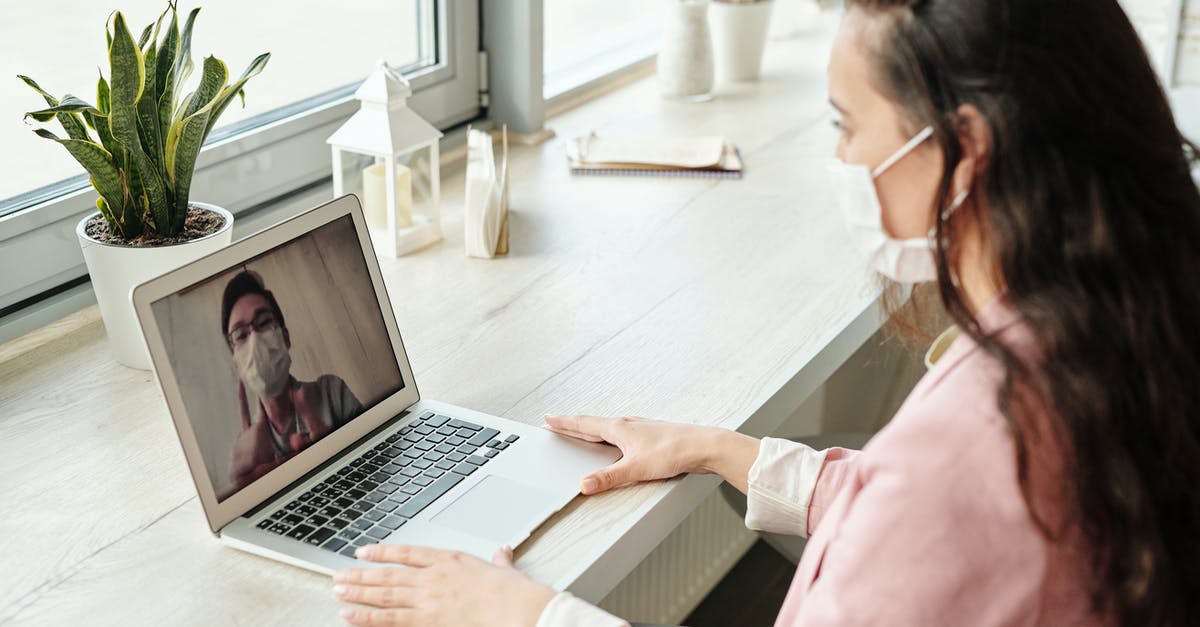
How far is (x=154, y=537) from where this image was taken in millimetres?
1015

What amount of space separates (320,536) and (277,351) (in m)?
0.17

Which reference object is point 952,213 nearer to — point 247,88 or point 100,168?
point 100,168

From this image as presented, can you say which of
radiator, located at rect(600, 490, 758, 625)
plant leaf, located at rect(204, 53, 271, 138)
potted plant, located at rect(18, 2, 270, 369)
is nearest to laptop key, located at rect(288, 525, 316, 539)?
potted plant, located at rect(18, 2, 270, 369)

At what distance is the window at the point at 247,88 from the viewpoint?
1.35 m

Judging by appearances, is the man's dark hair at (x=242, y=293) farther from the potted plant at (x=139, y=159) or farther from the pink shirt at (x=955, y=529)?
the pink shirt at (x=955, y=529)

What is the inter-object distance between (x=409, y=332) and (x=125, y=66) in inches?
16.0

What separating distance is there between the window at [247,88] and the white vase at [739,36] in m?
0.57

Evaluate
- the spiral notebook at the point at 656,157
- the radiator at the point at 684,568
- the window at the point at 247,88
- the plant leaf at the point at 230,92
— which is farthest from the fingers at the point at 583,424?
the spiral notebook at the point at 656,157

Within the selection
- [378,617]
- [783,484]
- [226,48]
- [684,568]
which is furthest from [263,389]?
[684,568]

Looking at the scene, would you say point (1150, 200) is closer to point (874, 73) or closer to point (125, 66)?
point (874, 73)

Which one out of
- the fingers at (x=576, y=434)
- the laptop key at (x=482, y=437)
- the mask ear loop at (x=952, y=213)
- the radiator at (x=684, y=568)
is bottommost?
the radiator at (x=684, y=568)

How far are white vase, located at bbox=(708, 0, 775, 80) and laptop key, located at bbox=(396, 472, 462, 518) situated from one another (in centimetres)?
152

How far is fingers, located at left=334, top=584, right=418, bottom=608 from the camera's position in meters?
0.93

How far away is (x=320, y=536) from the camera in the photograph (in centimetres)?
100
